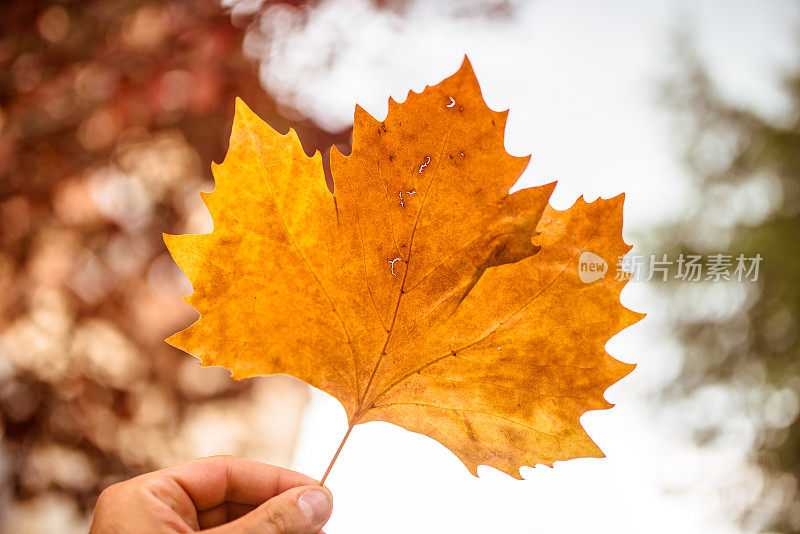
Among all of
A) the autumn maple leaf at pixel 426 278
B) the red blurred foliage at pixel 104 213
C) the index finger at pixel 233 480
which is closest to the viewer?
the autumn maple leaf at pixel 426 278

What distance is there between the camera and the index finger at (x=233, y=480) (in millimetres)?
444

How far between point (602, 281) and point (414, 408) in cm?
15

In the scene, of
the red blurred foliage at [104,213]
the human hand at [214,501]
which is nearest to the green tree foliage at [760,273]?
the red blurred foliage at [104,213]

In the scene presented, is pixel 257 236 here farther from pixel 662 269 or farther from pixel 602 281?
pixel 662 269

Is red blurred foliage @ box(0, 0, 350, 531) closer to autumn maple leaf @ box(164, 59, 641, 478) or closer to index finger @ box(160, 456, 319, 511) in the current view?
index finger @ box(160, 456, 319, 511)

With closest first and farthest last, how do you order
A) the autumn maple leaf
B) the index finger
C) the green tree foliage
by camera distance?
1. the autumn maple leaf
2. the index finger
3. the green tree foliage

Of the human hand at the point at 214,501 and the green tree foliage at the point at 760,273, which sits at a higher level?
the green tree foliage at the point at 760,273

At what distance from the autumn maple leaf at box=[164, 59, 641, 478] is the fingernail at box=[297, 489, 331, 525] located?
0.09m

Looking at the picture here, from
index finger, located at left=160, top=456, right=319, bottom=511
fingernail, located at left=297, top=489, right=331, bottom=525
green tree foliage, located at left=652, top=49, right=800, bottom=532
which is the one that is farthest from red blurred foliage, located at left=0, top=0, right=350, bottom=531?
green tree foliage, located at left=652, top=49, right=800, bottom=532

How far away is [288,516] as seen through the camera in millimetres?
356

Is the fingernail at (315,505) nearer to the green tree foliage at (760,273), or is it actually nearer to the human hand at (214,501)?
the human hand at (214,501)

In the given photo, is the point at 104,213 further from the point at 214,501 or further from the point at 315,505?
the point at 315,505

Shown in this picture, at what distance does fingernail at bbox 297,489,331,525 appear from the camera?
363mm

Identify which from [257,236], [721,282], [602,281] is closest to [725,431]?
[721,282]
